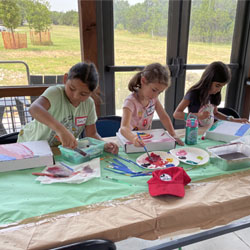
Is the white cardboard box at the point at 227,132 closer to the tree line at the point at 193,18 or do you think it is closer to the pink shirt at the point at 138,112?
the pink shirt at the point at 138,112

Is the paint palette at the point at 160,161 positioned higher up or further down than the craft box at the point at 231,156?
further down

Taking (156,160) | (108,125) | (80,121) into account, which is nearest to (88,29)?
(108,125)

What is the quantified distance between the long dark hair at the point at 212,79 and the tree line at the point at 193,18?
1.06 metres

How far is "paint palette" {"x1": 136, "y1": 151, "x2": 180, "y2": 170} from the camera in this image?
95 cm

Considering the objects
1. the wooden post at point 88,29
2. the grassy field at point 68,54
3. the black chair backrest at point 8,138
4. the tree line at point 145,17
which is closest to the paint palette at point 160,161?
the black chair backrest at point 8,138

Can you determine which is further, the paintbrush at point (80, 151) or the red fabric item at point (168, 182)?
the paintbrush at point (80, 151)

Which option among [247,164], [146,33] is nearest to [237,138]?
[247,164]

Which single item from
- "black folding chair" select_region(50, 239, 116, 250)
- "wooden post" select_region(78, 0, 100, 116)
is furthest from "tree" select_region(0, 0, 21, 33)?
"black folding chair" select_region(50, 239, 116, 250)

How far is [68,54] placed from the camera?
224 centimetres

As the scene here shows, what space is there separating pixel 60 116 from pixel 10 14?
1439mm

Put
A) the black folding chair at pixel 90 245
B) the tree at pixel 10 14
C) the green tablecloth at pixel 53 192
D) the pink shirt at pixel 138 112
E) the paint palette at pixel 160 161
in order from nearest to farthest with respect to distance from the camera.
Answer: the black folding chair at pixel 90 245 → the green tablecloth at pixel 53 192 → the paint palette at pixel 160 161 → the pink shirt at pixel 138 112 → the tree at pixel 10 14

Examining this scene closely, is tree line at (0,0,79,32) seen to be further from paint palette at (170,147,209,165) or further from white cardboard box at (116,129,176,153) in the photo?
paint palette at (170,147,209,165)

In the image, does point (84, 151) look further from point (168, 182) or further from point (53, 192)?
point (168, 182)

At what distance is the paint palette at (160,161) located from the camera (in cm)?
95
